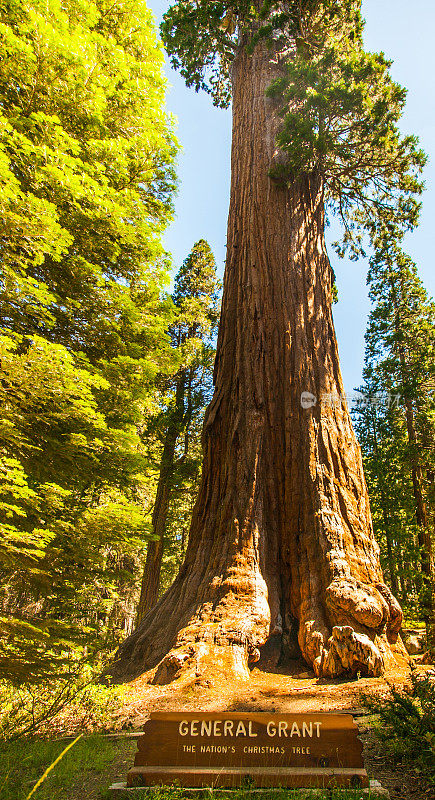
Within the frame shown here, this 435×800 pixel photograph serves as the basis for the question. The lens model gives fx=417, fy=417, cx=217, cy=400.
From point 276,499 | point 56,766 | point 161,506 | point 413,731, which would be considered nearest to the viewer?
point 413,731

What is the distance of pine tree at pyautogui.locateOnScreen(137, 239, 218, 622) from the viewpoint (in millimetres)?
10266

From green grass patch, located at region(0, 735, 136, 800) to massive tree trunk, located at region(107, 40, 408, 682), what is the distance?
3.29 feet

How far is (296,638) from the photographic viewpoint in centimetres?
453

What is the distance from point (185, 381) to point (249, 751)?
9620 millimetres

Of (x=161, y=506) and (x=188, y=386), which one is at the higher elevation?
(x=188, y=386)

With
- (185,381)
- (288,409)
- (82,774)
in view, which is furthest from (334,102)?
(82,774)

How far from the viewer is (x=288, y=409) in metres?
5.49

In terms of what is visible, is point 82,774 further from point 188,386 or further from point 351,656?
point 188,386

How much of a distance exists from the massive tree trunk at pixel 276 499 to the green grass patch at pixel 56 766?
1.00m

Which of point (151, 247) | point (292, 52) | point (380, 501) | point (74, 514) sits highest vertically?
point (292, 52)

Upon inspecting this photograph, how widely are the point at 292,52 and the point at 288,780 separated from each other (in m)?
11.0

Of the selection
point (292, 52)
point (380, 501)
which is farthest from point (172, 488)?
point (292, 52)

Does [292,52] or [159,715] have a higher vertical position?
[292,52]

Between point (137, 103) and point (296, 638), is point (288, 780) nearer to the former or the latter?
point (296, 638)
